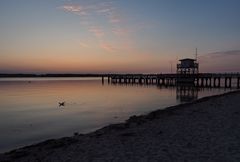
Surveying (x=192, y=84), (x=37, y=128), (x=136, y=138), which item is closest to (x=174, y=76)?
(x=192, y=84)

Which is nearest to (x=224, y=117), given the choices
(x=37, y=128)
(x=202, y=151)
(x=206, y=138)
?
(x=206, y=138)

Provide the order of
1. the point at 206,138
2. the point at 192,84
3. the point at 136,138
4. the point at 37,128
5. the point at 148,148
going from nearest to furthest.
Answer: the point at 148,148, the point at 206,138, the point at 136,138, the point at 37,128, the point at 192,84

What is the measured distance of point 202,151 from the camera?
8.97 meters

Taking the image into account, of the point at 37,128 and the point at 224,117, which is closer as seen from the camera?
the point at 224,117

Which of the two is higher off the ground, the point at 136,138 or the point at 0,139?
the point at 136,138

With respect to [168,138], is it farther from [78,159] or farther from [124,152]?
[78,159]

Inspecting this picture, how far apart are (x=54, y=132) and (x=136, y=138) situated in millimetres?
7554

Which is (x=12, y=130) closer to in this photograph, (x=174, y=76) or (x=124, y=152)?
(x=124, y=152)

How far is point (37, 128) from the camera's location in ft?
62.3

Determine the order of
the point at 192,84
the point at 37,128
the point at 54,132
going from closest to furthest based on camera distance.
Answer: the point at 54,132
the point at 37,128
the point at 192,84

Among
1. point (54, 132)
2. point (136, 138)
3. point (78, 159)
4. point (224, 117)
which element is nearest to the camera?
point (78, 159)

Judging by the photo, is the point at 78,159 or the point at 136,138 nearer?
the point at 78,159

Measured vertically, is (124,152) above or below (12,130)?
A: above

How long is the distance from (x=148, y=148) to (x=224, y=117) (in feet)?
24.4
